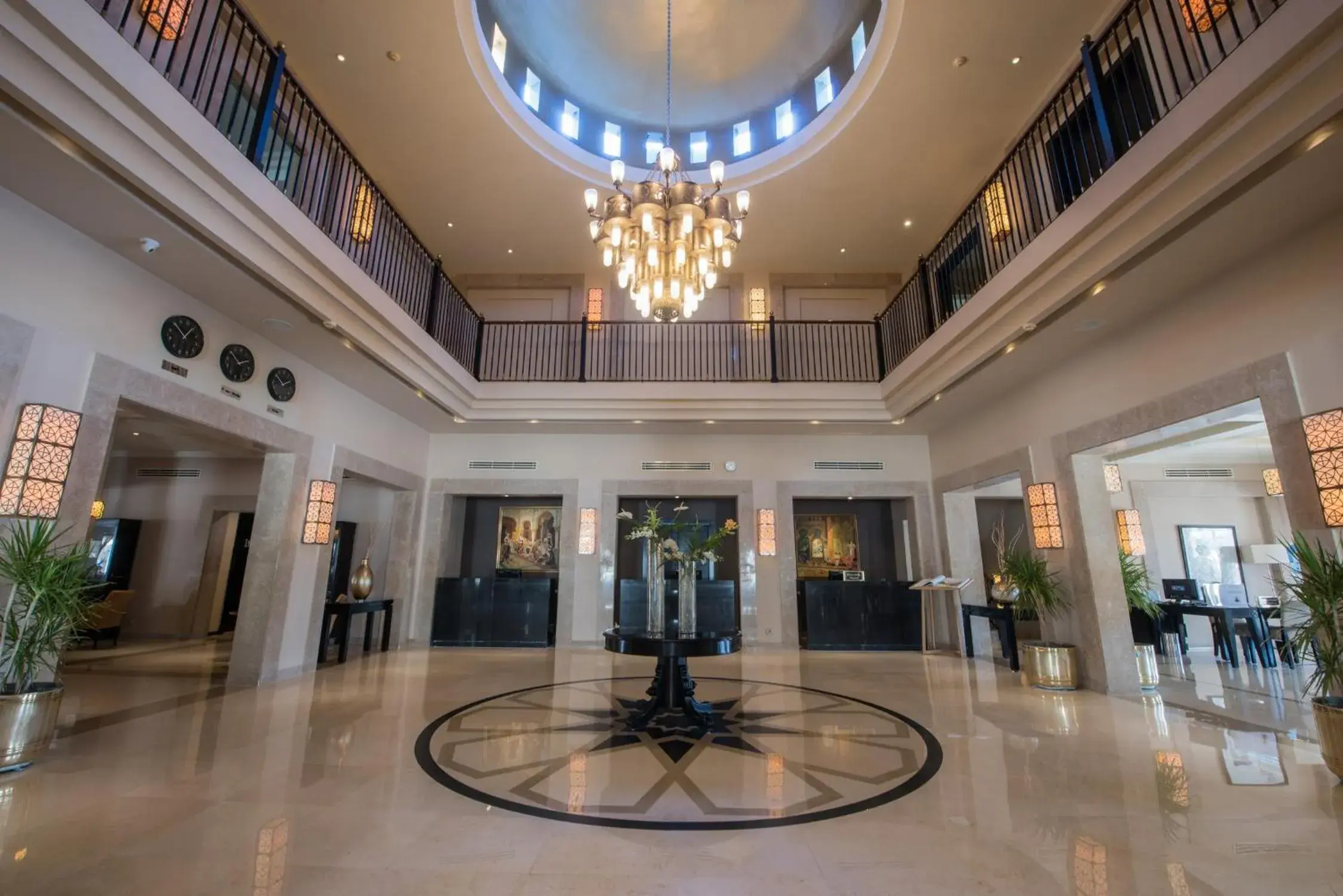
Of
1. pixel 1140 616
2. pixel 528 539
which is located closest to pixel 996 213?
pixel 1140 616

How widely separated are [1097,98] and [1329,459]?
287cm

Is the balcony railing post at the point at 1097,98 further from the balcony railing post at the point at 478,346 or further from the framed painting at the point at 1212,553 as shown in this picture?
the framed painting at the point at 1212,553

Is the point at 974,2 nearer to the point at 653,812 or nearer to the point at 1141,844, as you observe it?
the point at 1141,844

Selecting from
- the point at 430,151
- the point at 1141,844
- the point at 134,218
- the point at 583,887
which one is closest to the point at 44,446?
the point at 134,218

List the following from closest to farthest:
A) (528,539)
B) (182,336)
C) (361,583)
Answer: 1. (182,336)
2. (361,583)
3. (528,539)

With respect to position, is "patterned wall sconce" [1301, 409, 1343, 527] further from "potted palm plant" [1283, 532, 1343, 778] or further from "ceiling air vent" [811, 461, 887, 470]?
"ceiling air vent" [811, 461, 887, 470]

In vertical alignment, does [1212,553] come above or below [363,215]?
below

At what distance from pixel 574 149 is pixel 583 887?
7972 millimetres

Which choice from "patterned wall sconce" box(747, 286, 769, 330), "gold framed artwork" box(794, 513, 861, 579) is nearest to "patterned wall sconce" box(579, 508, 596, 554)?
"gold framed artwork" box(794, 513, 861, 579)

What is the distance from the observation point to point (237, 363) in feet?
16.9

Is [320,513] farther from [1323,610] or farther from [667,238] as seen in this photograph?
[1323,610]

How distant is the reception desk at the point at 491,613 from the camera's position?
27.4 feet

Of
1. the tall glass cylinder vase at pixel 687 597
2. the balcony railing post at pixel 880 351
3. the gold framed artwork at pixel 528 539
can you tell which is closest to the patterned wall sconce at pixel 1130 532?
the balcony railing post at pixel 880 351

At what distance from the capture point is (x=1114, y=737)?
12.4ft
